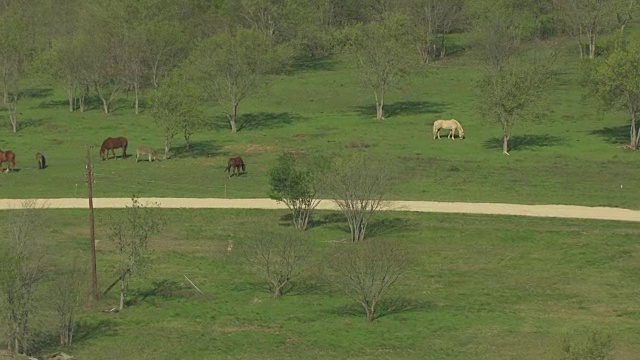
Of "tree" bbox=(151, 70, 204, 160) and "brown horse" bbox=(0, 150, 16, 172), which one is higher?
"tree" bbox=(151, 70, 204, 160)

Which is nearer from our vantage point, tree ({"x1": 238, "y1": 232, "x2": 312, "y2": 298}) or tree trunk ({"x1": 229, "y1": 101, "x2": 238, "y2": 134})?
tree ({"x1": 238, "y1": 232, "x2": 312, "y2": 298})

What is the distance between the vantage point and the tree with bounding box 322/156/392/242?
195ft

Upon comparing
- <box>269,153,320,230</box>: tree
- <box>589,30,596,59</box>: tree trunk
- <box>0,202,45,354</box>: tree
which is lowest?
<box>0,202,45,354</box>: tree

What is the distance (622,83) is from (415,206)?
2531cm

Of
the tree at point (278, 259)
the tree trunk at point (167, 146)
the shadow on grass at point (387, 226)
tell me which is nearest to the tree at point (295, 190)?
the shadow on grass at point (387, 226)

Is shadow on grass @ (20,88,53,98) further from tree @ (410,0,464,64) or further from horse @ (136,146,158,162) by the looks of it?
tree @ (410,0,464,64)

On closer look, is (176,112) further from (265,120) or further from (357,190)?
(357,190)

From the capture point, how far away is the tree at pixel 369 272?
4762 centimetres

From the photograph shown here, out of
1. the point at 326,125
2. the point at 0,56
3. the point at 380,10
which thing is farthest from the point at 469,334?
the point at 380,10

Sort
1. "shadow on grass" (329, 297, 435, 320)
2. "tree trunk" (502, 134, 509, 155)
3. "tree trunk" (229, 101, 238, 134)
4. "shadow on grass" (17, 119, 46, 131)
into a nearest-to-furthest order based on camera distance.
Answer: "shadow on grass" (329, 297, 435, 320) → "tree trunk" (502, 134, 509, 155) → "tree trunk" (229, 101, 238, 134) → "shadow on grass" (17, 119, 46, 131)

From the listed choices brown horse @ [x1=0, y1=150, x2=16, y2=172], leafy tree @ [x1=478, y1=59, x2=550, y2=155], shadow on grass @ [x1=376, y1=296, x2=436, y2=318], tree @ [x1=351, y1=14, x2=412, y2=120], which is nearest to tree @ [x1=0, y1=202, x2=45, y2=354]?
shadow on grass @ [x1=376, y1=296, x2=436, y2=318]

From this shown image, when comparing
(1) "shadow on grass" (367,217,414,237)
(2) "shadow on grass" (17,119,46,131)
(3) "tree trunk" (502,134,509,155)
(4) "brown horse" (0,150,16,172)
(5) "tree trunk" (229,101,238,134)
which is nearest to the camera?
(1) "shadow on grass" (367,217,414,237)

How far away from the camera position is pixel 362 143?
278 ft

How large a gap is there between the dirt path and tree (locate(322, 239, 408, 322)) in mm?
14432
